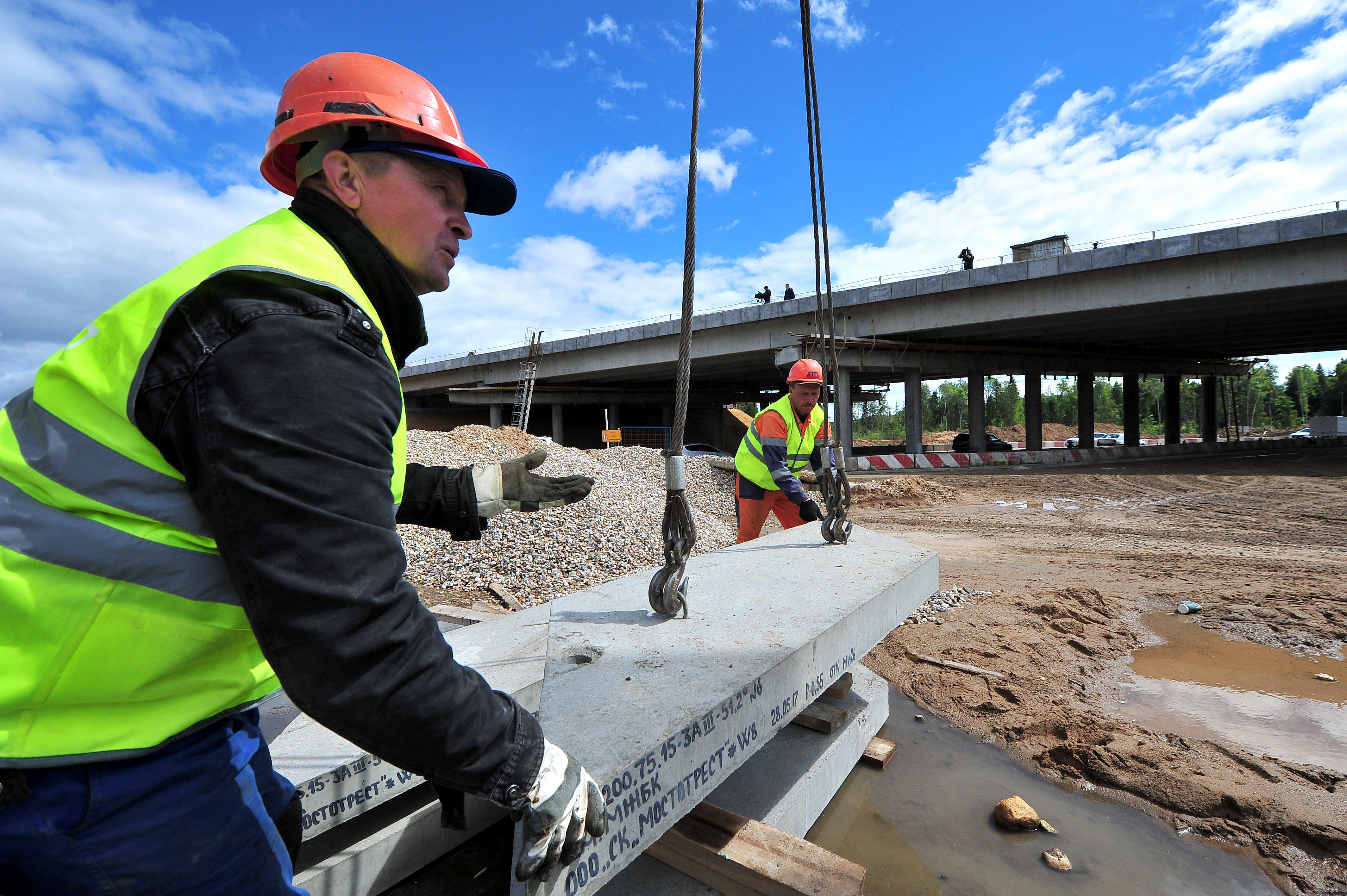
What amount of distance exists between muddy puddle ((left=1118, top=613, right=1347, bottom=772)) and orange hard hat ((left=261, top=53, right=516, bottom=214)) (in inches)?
176

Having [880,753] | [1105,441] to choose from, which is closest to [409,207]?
[880,753]

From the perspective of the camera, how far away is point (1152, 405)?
7506 cm

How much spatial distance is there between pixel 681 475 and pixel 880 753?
209 centimetres

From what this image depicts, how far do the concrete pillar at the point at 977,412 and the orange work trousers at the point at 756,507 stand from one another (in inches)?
690

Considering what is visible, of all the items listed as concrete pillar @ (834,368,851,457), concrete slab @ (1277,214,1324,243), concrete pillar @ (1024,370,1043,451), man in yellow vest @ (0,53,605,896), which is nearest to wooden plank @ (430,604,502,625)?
man in yellow vest @ (0,53,605,896)

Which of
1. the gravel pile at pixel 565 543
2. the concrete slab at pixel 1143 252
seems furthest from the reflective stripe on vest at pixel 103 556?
the concrete slab at pixel 1143 252

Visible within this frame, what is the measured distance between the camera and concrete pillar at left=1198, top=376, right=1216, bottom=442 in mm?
30136

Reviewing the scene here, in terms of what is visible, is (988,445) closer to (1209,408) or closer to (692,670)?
(1209,408)

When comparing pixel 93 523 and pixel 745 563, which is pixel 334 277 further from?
pixel 745 563

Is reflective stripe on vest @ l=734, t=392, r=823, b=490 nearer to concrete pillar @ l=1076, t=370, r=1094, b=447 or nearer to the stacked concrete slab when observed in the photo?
the stacked concrete slab

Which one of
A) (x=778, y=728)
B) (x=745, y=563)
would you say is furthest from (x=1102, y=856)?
(x=745, y=563)

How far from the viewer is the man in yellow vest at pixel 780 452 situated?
554 centimetres

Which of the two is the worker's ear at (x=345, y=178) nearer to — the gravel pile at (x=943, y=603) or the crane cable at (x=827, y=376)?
the crane cable at (x=827, y=376)

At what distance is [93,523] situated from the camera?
0.95 metres
